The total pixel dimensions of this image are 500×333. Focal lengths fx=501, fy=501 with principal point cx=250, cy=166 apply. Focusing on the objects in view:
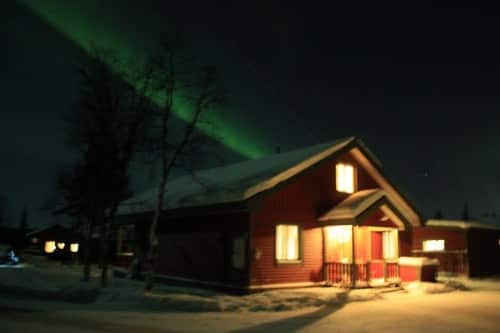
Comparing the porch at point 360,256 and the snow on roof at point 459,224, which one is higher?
the snow on roof at point 459,224

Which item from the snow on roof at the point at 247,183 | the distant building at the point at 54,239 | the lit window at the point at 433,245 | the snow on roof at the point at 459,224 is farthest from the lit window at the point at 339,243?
the distant building at the point at 54,239

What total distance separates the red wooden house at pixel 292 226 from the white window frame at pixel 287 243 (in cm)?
4

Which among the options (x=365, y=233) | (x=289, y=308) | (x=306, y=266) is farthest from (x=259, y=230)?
(x=365, y=233)

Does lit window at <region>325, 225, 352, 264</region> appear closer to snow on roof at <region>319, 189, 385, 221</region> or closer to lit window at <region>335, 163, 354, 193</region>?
snow on roof at <region>319, 189, 385, 221</region>

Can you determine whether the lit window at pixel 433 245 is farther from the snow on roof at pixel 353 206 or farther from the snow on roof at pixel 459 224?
the snow on roof at pixel 353 206

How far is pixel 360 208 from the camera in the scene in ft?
67.3

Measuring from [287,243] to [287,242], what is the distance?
0.13ft

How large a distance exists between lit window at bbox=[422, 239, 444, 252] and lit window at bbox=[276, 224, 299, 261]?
15.6m

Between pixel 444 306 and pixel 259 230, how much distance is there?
6983 mm

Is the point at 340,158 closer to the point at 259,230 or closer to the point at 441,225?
the point at 259,230

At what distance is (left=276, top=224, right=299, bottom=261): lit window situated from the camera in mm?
20078

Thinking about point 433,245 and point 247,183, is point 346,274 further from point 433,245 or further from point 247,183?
point 433,245

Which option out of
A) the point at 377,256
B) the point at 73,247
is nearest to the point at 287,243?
the point at 377,256

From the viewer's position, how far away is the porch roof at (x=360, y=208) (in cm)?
2027
